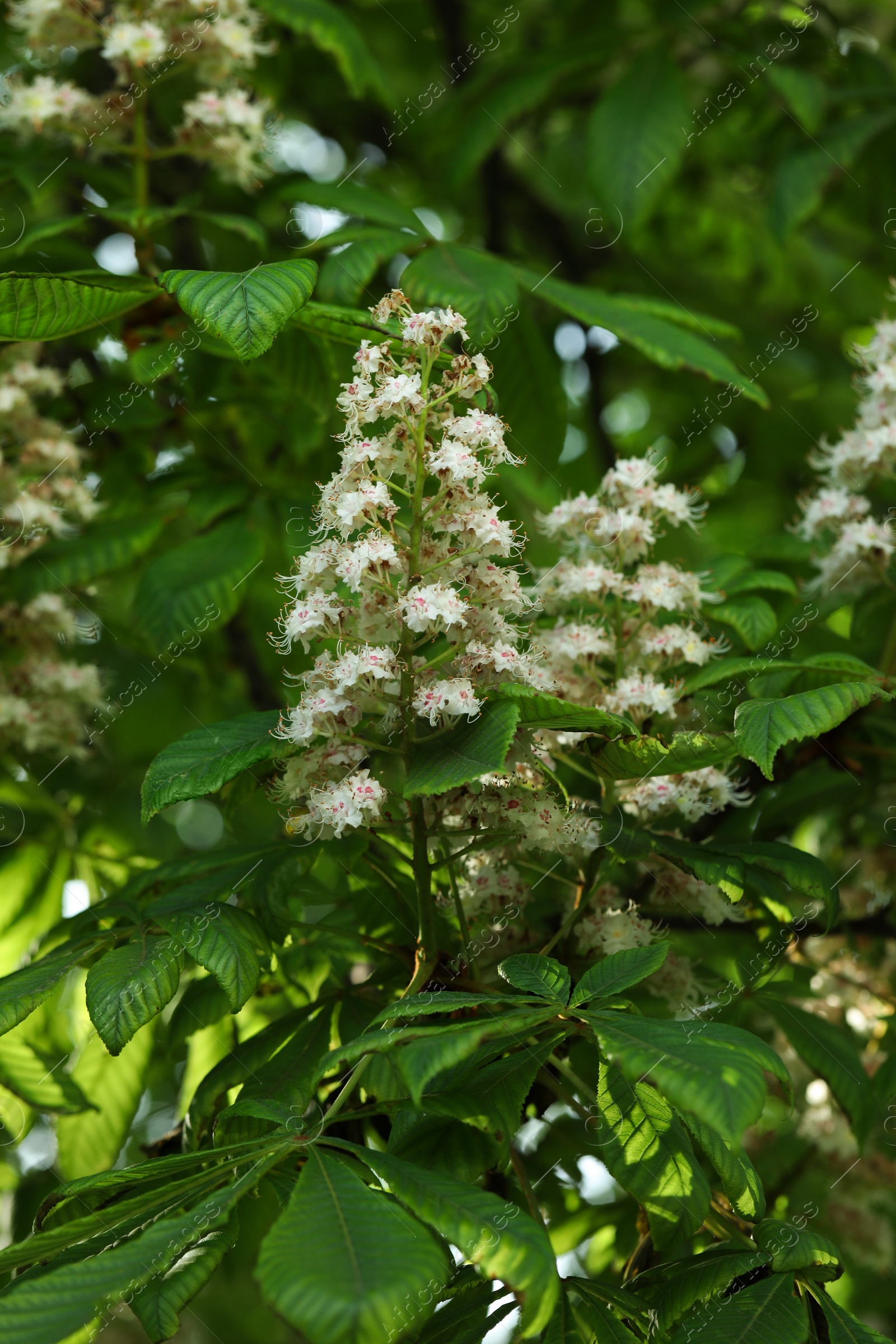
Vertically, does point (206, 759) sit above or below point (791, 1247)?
below

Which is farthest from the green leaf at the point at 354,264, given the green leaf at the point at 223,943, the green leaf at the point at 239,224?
the green leaf at the point at 223,943

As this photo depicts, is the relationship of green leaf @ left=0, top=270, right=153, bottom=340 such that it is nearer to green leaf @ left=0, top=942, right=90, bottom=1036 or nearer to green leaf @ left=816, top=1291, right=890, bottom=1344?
green leaf @ left=0, top=942, right=90, bottom=1036

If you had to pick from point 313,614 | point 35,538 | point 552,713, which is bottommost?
point 35,538

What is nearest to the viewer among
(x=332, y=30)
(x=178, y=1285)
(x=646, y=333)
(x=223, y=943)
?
(x=178, y=1285)

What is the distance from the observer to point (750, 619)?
2.27m

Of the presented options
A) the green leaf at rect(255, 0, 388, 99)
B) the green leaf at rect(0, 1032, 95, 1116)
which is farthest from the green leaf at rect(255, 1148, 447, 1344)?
the green leaf at rect(255, 0, 388, 99)

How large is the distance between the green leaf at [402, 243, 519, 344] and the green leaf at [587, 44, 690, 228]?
82 centimetres

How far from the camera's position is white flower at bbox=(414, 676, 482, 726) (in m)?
1.65

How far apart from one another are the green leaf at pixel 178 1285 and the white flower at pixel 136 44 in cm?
266

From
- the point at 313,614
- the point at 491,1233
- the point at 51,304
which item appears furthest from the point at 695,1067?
the point at 51,304

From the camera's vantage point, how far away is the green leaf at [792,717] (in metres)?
1.78

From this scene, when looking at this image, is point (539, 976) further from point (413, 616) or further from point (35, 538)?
point (35, 538)

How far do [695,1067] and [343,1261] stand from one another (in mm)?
436

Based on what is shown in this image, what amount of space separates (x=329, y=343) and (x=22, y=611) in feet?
3.80
